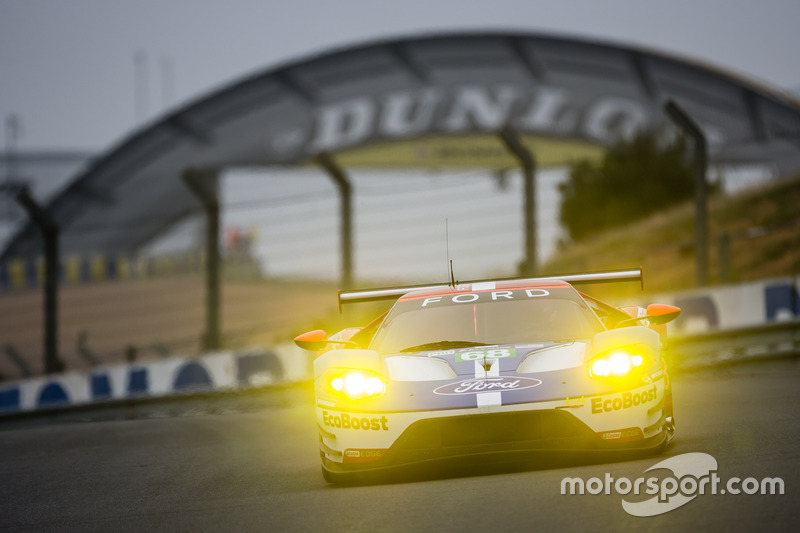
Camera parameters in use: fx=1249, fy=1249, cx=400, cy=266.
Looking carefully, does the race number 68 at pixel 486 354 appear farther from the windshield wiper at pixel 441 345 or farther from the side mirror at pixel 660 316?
the side mirror at pixel 660 316

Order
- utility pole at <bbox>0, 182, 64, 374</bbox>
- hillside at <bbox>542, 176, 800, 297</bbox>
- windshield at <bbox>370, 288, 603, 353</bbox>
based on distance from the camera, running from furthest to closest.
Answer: hillside at <bbox>542, 176, 800, 297</bbox>, utility pole at <bbox>0, 182, 64, 374</bbox>, windshield at <bbox>370, 288, 603, 353</bbox>

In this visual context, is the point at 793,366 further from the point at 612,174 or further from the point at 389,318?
the point at 612,174

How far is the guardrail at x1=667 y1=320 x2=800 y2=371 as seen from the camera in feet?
39.4

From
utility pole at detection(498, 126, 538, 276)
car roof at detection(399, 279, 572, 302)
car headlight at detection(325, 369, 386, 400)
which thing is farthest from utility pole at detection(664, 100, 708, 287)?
car headlight at detection(325, 369, 386, 400)

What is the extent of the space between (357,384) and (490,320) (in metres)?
1.13

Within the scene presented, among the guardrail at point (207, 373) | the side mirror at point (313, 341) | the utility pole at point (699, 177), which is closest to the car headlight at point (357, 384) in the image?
the side mirror at point (313, 341)

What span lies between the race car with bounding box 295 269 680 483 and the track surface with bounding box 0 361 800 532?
157mm

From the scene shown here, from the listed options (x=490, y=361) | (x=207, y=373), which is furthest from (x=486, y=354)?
(x=207, y=373)

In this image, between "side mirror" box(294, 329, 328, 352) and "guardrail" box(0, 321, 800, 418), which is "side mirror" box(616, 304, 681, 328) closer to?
"side mirror" box(294, 329, 328, 352)

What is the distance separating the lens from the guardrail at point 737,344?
39.4 feet

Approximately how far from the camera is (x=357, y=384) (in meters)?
6.34

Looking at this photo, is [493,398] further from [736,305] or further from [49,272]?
[49,272]

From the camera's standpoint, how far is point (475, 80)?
45969 millimetres

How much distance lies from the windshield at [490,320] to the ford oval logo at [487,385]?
683 mm
